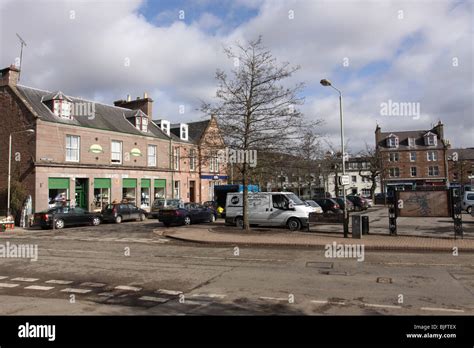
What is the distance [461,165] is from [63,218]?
203 ft

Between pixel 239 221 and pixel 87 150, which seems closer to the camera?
pixel 239 221

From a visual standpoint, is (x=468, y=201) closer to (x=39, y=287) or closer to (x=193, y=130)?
(x=193, y=130)

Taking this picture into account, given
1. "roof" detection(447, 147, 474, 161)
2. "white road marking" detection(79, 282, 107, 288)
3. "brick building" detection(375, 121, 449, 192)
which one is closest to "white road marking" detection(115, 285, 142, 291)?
"white road marking" detection(79, 282, 107, 288)

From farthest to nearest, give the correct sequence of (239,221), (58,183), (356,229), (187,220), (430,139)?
(430,139), (58,183), (187,220), (239,221), (356,229)

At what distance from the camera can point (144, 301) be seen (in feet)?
24.3

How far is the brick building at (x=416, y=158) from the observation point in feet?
228

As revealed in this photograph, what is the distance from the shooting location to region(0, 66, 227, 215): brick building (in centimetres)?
2809

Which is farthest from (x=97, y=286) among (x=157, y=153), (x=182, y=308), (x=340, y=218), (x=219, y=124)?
(x=157, y=153)

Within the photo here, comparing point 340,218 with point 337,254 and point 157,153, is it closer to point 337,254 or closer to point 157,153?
point 337,254

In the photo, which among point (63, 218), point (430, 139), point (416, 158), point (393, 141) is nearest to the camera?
point (63, 218)

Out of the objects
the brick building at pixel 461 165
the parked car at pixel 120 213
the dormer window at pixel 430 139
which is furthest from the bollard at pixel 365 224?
the dormer window at pixel 430 139

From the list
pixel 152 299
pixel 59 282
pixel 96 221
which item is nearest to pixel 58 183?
pixel 96 221

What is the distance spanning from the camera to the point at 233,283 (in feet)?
29.2

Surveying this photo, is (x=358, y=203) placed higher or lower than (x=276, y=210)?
lower
